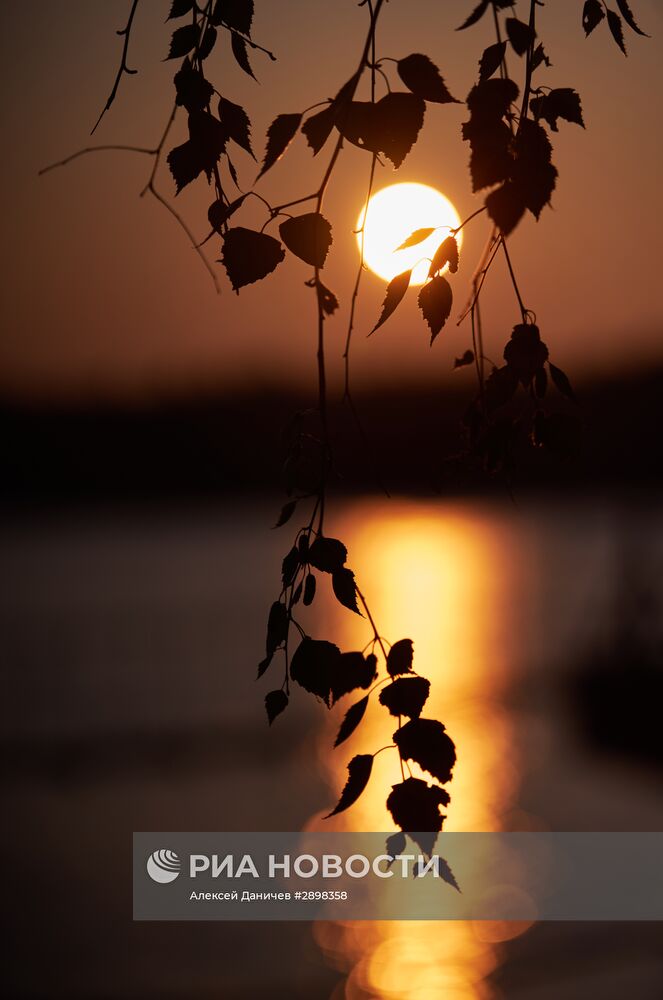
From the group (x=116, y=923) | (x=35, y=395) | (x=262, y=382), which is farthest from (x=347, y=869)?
(x=35, y=395)

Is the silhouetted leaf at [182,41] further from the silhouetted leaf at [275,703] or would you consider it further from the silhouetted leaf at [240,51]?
the silhouetted leaf at [275,703]

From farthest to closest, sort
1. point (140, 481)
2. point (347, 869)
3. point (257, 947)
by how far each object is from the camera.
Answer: point (140, 481), point (347, 869), point (257, 947)

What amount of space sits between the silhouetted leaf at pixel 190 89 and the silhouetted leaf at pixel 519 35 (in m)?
0.27

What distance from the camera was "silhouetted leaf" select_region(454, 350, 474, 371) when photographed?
39.8 inches

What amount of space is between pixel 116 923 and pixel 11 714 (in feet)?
9.59

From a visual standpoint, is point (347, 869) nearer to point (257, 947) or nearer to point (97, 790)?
point (257, 947)

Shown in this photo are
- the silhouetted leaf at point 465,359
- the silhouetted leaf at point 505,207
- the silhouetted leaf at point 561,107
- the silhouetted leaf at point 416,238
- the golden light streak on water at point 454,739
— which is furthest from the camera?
the golden light streak on water at point 454,739

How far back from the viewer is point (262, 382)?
1334 centimetres

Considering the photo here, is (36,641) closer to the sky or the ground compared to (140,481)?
closer to the ground

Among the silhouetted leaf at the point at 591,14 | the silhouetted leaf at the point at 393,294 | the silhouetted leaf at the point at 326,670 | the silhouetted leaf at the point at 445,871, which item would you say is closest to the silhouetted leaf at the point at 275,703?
the silhouetted leaf at the point at 326,670

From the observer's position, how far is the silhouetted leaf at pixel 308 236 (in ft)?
2.35

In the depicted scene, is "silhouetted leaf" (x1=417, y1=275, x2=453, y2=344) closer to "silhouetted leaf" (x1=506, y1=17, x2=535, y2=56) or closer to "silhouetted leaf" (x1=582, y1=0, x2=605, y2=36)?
"silhouetted leaf" (x1=506, y1=17, x2=535, y2=56)

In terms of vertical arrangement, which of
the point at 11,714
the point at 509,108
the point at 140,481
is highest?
the point at 140,481

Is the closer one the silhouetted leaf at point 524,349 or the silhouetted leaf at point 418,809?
the silhouetted leaf at point 418,809
